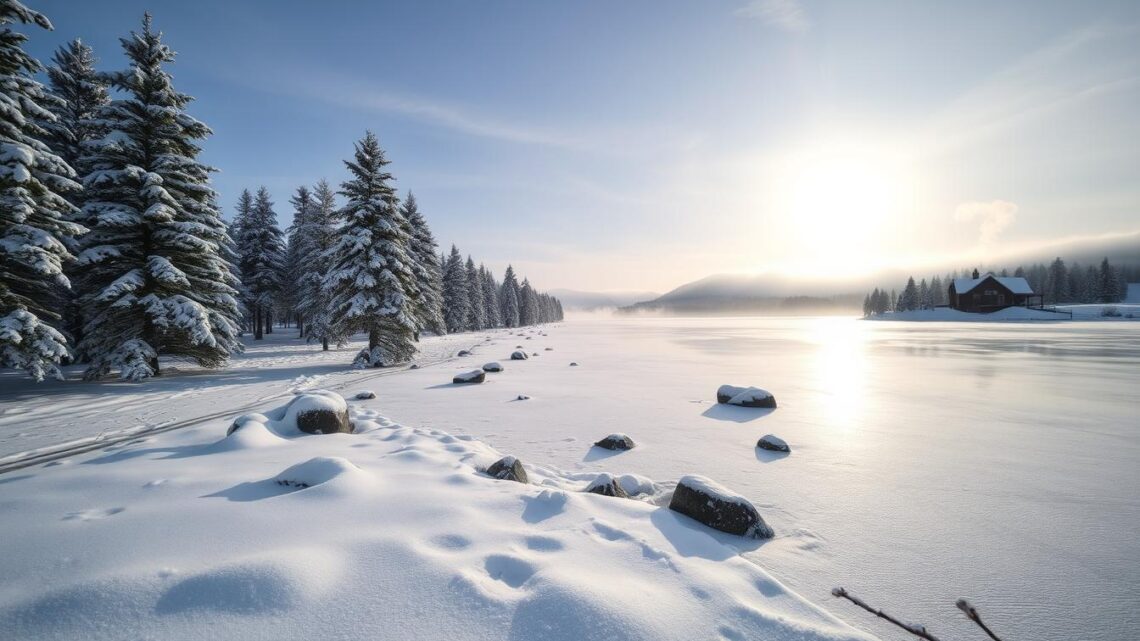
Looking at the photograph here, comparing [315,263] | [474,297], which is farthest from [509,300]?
[315,263]

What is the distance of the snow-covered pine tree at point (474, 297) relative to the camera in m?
59.5

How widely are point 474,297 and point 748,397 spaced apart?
53.7 meters

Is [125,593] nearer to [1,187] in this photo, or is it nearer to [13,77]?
[1,187]

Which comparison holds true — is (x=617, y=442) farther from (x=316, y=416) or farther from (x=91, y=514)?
(x=91, y=514)

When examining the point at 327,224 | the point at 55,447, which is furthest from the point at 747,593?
the point at 327,224

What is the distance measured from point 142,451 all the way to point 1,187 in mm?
10081

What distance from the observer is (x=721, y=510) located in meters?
4.51

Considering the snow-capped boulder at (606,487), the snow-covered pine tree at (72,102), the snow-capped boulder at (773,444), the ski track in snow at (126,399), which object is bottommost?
the snow-capped boulder at (773,444)

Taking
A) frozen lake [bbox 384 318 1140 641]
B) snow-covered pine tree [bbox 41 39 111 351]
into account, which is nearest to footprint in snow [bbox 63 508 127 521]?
frozen lake [bbox 384 318 1140 641]

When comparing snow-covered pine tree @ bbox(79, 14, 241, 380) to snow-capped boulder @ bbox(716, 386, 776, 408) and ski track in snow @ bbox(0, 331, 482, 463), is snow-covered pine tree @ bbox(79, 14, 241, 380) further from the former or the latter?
snow-capped boulder @ bbox(716, 386, 776, 408)

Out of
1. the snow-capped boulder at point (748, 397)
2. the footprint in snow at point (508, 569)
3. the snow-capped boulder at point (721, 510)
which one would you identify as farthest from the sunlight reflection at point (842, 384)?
the footprint in snow at point (508, 569)

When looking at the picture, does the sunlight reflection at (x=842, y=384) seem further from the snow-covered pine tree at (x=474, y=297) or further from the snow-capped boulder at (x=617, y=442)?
the snow-covered pine tree at (x=474, y=297)

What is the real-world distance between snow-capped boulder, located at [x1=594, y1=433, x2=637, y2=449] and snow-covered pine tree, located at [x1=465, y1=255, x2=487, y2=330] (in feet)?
174

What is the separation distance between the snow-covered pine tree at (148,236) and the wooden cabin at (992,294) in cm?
9270
